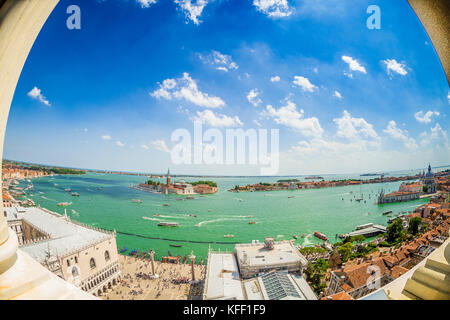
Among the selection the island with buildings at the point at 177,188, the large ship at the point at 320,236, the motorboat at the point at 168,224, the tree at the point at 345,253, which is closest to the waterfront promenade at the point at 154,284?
the motorboat at the point at 168,224

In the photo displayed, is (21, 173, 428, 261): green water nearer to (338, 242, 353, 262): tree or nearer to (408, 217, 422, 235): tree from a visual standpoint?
(338, 242, 353, 262): tree

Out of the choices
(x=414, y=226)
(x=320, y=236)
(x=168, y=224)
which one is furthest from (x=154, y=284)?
(x=414, y=226)

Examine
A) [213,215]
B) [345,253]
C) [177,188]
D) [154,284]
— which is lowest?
[213,215]

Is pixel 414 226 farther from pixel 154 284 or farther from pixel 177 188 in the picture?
pixel 177 188

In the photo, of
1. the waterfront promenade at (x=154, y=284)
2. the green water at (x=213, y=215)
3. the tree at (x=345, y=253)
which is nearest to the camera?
the waterfront promenade at (x=154, y=284)

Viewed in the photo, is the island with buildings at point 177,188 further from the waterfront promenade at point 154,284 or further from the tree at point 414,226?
the tree at point 414,226

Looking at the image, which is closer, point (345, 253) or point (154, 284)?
point (154, 284)
